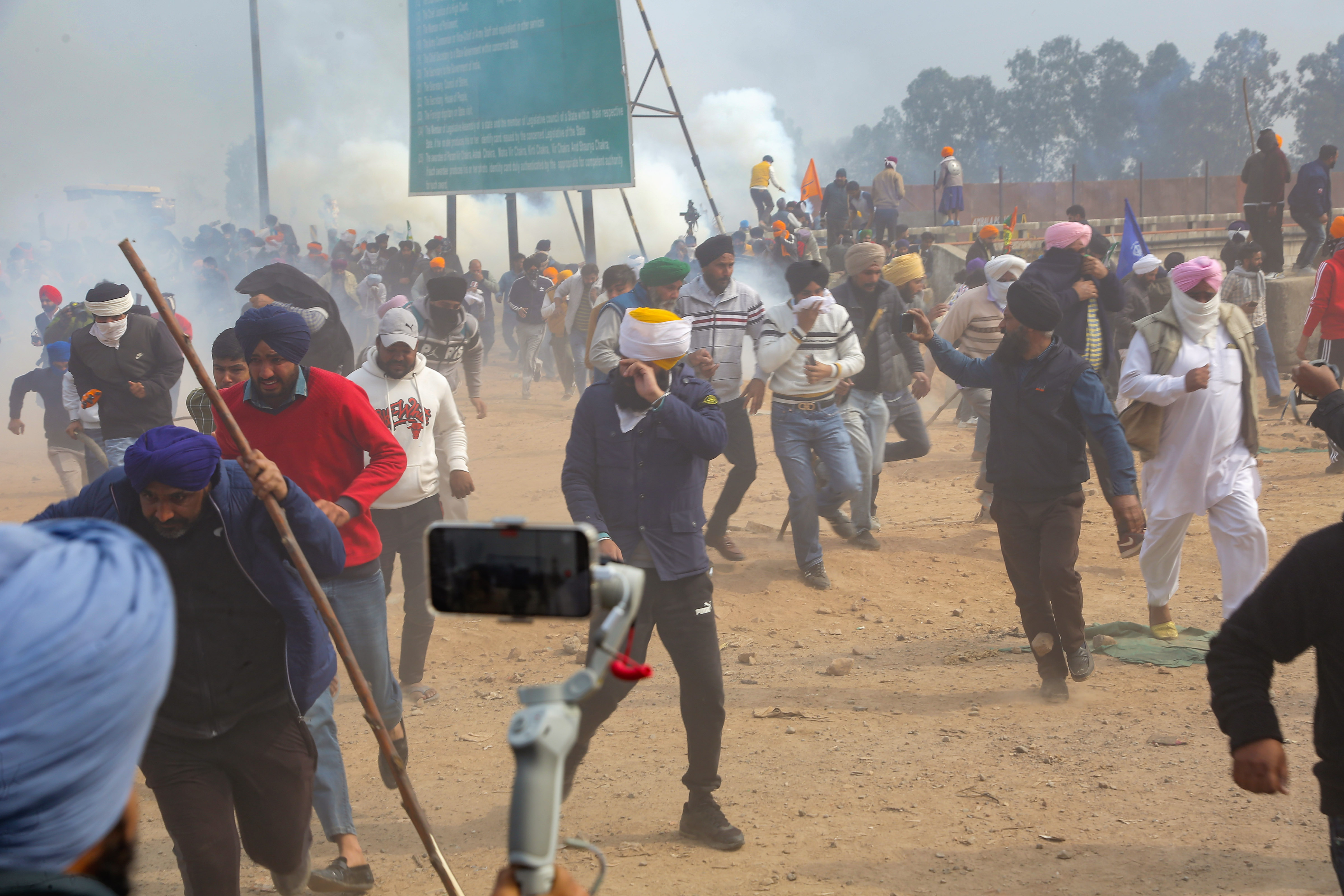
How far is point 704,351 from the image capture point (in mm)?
7387

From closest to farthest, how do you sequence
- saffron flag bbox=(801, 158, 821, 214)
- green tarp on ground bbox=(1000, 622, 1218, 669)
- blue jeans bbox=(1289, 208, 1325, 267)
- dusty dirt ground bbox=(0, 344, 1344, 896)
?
dusty dirt ground bbox=(0, 344, 1344, 896)
green tarp on ground bbox=(1000, 622, 1218, 669)
blue jeans bbox=(1289, 208, 1325, 267)
saffron flag bbox=(801, 158, 821, 214)

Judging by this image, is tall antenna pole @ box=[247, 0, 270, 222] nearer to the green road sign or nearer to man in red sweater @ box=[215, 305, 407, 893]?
the green road sign

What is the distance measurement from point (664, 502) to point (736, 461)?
3755 mm

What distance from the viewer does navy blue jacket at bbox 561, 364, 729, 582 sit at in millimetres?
4301

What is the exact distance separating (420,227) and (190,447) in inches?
1810

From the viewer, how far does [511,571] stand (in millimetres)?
1364

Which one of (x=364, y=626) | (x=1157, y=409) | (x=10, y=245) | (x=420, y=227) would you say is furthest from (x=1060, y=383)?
(x=420, y=227)

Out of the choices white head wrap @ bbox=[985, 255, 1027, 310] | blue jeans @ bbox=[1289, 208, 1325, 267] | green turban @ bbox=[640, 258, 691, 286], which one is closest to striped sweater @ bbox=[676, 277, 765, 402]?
green turban @ bbox=[640, 258, 691, 286]

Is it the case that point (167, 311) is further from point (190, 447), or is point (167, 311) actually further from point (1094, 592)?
point (1094, 592)

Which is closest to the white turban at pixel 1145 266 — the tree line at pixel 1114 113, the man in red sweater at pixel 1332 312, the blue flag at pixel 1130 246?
the blue flag at pixel 1130 246

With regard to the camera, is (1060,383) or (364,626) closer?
(364,626)

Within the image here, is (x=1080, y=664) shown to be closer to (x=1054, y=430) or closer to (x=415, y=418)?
(x=1054, y=430)

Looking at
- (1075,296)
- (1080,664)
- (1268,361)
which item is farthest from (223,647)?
(1268,361)

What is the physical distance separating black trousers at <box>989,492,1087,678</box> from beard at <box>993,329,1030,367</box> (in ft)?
2.16
